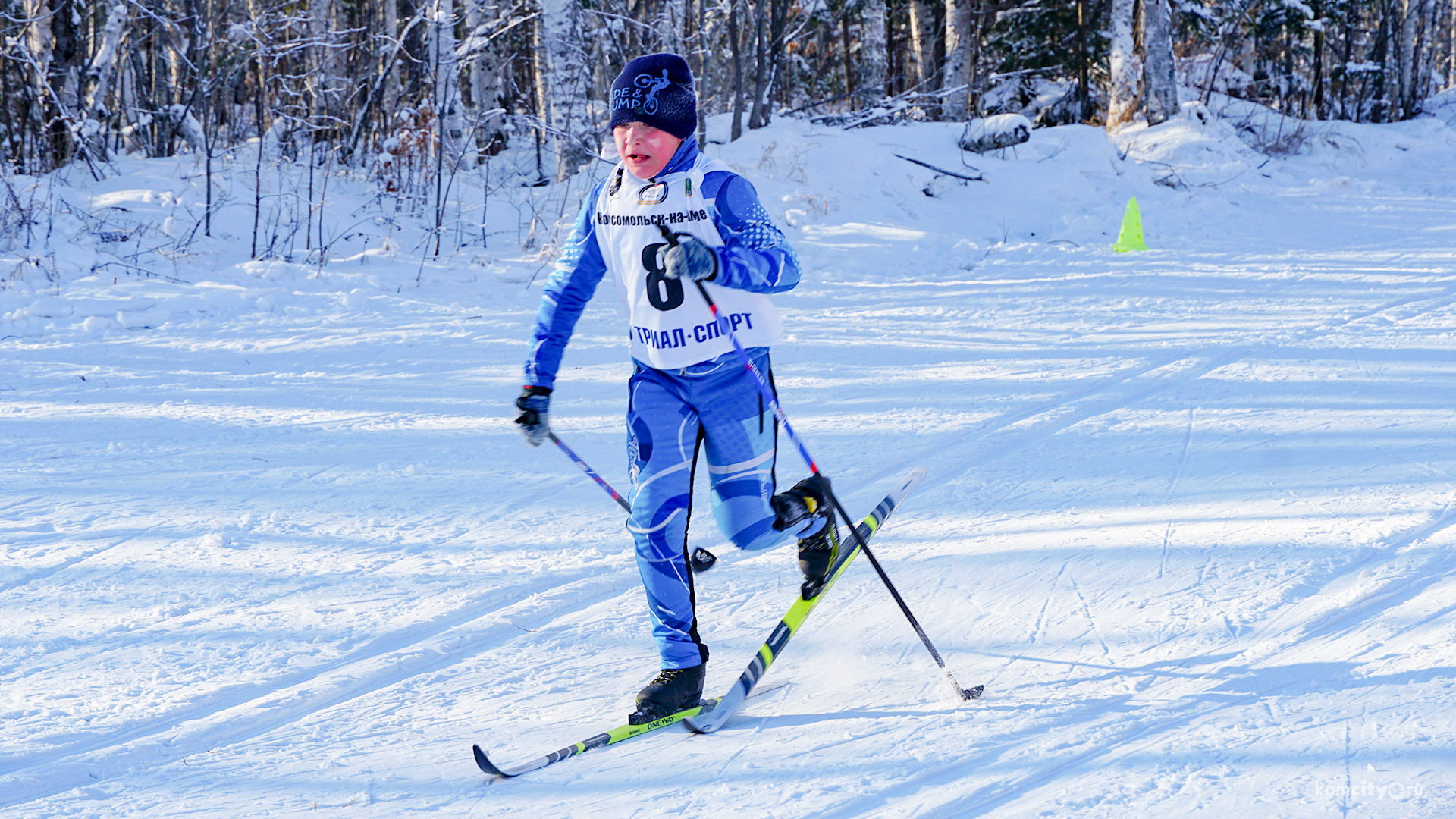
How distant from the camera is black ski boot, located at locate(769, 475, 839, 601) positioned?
320 centimetres

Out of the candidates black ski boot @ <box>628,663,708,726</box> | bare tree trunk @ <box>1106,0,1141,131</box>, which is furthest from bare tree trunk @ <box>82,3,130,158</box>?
bare tree trunk @ <box>1106,0,1141,131</box>

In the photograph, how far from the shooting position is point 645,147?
2.97 m

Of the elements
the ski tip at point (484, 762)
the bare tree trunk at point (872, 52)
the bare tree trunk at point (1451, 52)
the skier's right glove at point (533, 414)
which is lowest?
the ski tip at point (484, 762)

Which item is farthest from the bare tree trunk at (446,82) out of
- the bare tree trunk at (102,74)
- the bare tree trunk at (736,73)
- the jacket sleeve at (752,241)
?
the jacket sleeve at (752,241)

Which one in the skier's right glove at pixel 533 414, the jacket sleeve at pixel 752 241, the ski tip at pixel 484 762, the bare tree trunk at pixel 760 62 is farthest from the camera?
the bare tree trunk at pixel 760 62

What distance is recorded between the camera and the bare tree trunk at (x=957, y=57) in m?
16.3

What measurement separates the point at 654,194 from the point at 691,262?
0.32 meters

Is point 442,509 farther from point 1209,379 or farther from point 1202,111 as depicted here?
point 1202,111

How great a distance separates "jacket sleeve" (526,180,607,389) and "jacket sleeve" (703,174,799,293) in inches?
16.2

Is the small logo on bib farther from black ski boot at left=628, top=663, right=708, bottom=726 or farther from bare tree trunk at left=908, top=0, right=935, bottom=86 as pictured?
bare tree trunk at left=908, top=0, right=935, bottom=86

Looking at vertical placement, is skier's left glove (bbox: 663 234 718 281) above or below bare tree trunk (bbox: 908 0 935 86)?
below

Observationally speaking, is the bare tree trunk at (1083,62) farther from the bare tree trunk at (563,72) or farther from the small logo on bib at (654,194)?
the small logo on bib at (654,194)

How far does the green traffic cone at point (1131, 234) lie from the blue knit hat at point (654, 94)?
839cm

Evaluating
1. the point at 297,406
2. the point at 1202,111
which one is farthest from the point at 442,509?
the point at 1202,111
